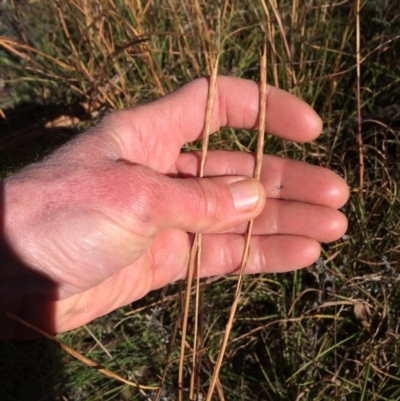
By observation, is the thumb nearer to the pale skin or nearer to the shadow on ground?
the pale skin

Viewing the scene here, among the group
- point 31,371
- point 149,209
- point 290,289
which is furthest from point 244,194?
point 31,371

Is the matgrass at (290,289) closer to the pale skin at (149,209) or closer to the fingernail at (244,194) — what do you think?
the pale skin at (149,209)

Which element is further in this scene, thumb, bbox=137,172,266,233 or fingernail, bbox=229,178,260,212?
fingernail, bbox=229,178,260,212

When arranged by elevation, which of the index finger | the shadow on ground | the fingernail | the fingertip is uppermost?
the index finger

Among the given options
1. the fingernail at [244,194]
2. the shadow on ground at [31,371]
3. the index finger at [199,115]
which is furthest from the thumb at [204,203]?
the shadow on ground at [31,371]

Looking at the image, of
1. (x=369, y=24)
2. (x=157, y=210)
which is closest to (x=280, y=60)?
(x=369, y=24)

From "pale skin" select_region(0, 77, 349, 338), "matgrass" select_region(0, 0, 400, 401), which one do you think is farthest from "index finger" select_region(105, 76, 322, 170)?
"matgrass" select_region(0, 0, 400, 401)

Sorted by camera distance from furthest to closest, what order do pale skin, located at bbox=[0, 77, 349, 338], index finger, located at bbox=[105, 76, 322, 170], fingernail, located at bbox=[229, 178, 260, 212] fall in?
index finger, located at bbox=[105, 76, 322, 170], fingernail, located at bbox=[229, 178, 260, 212], pale skin, located at bbox=[0, 77, 349, 338]

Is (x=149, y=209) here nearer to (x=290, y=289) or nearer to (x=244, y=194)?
(x=244, y=194)
